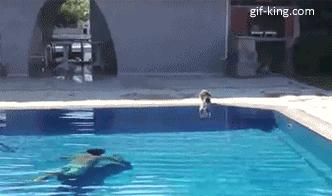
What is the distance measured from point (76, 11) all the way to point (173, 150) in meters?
45.6

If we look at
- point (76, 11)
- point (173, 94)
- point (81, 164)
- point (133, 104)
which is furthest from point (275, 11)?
point (76, 11)

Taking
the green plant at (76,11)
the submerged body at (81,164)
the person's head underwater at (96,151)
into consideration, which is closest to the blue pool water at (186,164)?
the submerged body at (81,164)

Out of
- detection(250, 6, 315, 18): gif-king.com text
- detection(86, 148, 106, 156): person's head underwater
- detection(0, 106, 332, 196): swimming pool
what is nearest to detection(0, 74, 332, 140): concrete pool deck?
detection(0, 106, 332, 196): swimming pool

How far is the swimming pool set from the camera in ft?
28.8

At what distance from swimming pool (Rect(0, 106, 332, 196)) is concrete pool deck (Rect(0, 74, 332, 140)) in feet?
1.23

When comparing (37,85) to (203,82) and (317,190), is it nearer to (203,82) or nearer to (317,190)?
(203,82)

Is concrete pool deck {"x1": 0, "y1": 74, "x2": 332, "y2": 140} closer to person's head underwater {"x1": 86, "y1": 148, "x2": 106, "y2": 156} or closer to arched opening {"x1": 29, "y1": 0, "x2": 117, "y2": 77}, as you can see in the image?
arched opening {"x1": 29, "y1": 0, "x2": 117, "y2": 77}

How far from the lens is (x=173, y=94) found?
1587cm

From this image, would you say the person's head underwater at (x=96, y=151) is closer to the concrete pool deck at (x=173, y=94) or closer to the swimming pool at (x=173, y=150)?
the swimming pool at (x=173, y=150)

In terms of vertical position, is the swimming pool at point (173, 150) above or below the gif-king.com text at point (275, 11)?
below

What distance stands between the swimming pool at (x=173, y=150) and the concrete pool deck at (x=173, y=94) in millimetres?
374

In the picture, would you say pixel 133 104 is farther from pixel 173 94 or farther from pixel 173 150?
pixel 173 150

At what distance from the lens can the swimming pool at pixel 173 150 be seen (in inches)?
345

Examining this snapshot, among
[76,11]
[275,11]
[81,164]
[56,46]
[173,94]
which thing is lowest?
[81,164]
